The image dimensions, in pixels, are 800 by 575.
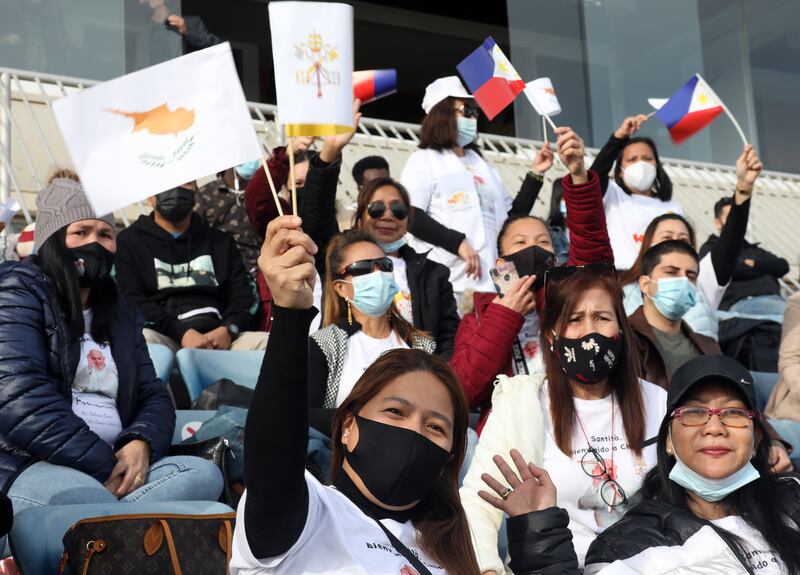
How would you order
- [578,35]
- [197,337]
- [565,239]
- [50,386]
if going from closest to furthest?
[50,386]
[197,337]
[565,239]
[578,35]

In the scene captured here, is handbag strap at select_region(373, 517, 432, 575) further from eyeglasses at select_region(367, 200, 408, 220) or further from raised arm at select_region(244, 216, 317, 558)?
eyeglasses at select_region(367, 200, 408, 220)

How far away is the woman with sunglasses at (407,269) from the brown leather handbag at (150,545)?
2.27 metres

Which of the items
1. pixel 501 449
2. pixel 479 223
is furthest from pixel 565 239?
pixel 501 449

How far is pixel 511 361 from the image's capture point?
4594mm

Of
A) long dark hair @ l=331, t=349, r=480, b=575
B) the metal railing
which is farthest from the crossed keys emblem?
the metal railing

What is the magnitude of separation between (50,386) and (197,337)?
68.2 inches

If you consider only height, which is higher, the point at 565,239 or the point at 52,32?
the point at 52,32

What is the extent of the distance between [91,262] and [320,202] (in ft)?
4.67

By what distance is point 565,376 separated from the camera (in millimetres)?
3768

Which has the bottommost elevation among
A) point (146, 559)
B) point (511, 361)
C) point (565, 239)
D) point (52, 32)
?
point (146, 559)

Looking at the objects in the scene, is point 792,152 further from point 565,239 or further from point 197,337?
point 197,337

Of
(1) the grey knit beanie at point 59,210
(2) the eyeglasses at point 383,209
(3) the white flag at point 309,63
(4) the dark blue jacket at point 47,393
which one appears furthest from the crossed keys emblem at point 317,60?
(2) the eyeglasses at point 383,209

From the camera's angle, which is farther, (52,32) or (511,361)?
(52,32)

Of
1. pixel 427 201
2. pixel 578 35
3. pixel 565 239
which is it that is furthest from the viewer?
pixel 578 35
